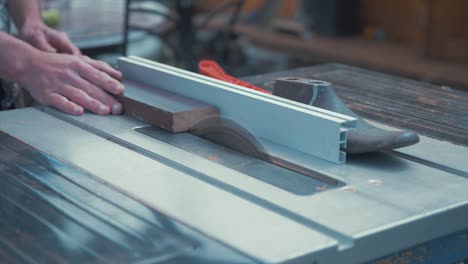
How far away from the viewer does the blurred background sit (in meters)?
3.30

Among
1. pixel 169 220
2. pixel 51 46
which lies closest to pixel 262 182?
pixel 169 220

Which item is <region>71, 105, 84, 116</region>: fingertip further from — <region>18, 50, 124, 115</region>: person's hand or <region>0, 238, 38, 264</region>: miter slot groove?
<region>0, 238, 38, 264</region>: miter slot groove

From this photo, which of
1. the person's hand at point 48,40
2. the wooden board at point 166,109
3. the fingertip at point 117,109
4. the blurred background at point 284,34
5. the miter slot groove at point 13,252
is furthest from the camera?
the blurred background at point 284,34

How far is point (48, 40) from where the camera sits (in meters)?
1.68

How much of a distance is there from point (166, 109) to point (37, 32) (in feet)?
1.89

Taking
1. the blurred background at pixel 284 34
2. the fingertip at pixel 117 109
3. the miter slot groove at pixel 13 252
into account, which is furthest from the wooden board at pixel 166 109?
the blurred background at pixel 284 34

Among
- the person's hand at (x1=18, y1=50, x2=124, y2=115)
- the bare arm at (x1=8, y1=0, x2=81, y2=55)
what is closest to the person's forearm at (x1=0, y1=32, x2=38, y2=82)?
the person's hand at (x1=18, y1=50, x2=124, y2=115)

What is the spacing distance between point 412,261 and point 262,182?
21 cm

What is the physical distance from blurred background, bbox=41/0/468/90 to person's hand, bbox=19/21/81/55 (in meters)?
1.04

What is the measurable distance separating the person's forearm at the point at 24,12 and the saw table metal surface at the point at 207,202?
0.67m

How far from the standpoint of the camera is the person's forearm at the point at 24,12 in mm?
1789

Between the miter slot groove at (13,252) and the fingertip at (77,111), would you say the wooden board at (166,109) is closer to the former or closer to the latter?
the fingertip at (77,111)

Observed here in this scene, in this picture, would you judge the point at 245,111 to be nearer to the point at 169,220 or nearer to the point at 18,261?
the point at 169,220

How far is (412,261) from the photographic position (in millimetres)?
913
